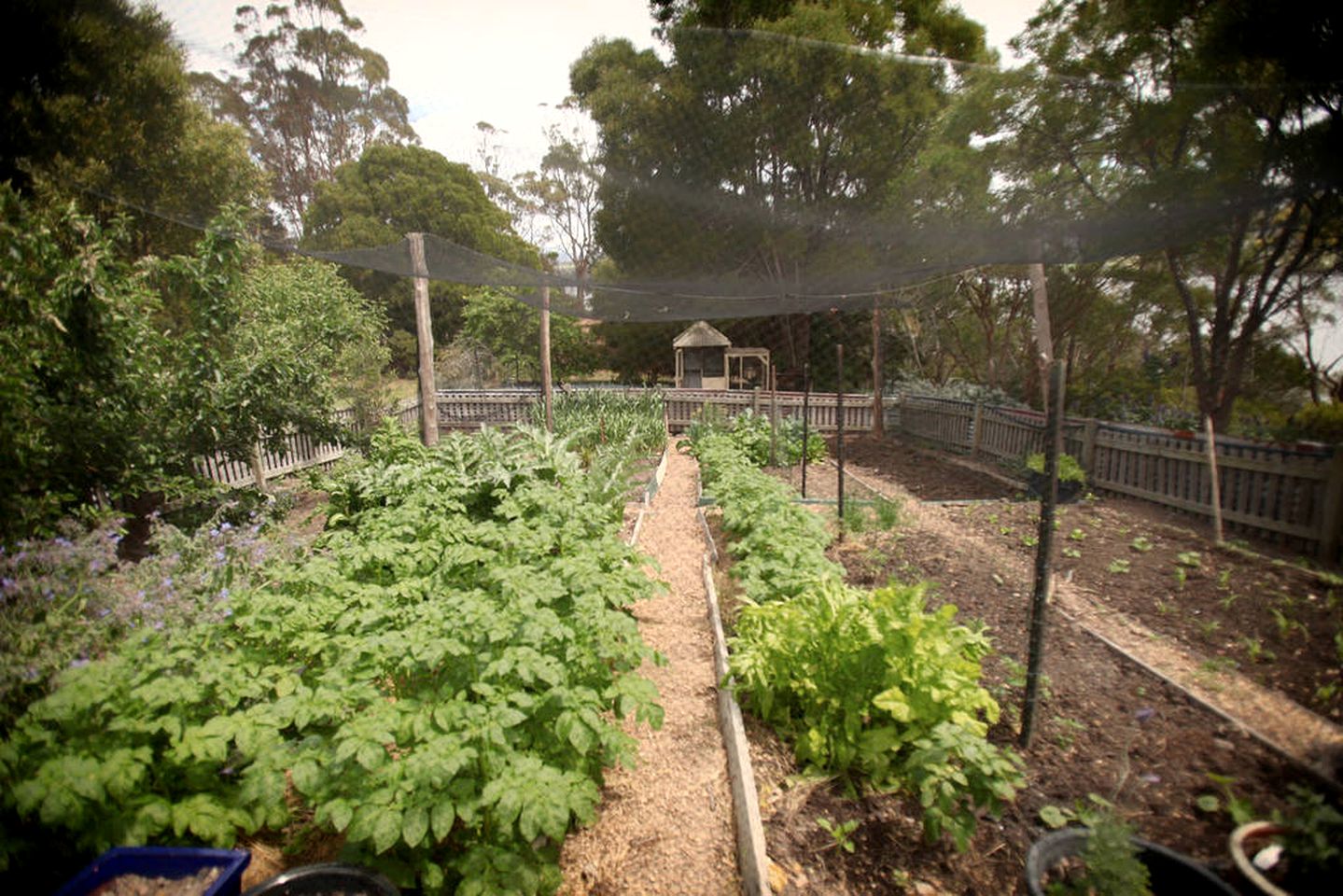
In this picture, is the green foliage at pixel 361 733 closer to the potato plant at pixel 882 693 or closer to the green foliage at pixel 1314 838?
the potato plant at pixel 882 693

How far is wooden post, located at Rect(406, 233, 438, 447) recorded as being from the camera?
4.82m

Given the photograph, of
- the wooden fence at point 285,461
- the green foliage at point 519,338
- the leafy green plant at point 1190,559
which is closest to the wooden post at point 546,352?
the wooden fence at point 285,461

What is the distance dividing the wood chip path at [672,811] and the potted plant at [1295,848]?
1.11 metres

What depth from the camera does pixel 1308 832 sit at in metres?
0.89

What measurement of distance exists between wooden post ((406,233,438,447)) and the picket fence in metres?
0.88

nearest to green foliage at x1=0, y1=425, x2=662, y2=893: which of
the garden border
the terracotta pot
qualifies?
the garden border

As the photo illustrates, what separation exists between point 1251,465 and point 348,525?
5.85 m

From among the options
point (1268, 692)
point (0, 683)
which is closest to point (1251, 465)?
point (1268, 692)

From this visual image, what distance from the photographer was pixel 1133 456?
15.3ft

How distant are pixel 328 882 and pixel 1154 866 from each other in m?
1.85

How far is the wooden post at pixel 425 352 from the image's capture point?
4.82 meters

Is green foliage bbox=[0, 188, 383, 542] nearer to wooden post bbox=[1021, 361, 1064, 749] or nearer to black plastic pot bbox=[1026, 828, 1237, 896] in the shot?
black plastic pot bbox=[1026, 828, 1237, 896]

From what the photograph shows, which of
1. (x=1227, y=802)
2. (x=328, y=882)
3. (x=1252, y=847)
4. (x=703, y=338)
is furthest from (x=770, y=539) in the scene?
(x=703, y=338)

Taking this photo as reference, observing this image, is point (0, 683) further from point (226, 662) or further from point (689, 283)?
point (689, 283)
